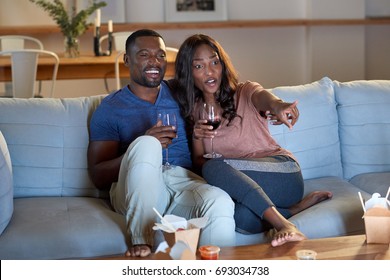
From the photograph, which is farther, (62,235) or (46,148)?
(46,148)

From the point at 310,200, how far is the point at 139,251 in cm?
80

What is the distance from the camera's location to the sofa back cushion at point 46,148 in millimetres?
2809

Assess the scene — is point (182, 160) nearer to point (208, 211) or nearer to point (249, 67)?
point (208, 211)

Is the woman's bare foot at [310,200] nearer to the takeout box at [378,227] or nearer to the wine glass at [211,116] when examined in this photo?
the wine glass at [211,116]

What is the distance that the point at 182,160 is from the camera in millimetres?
2768

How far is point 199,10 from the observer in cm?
616

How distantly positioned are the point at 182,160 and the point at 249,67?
147 inches

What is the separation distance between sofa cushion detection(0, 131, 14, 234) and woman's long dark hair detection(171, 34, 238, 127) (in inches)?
27.1

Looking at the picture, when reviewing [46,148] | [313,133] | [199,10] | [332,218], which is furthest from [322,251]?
[199,10]

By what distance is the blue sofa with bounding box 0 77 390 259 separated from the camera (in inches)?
96.5

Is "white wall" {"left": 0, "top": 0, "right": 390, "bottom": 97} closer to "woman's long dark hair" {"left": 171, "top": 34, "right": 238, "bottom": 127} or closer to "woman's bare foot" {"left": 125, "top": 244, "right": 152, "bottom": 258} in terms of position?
"woman's long dark hair" {"left": 171, "top": 34, "right": 238, "bottom": 127}

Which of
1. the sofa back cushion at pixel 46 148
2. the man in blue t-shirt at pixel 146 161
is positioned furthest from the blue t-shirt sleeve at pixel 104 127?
the sofa back cushion at pixel 46 148

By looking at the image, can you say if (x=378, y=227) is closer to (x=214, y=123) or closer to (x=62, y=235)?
(x=214, y=123)

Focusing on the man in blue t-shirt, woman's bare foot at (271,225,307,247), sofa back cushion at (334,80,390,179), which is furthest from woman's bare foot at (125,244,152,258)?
sofa back cushion at (334,80,390,179)
